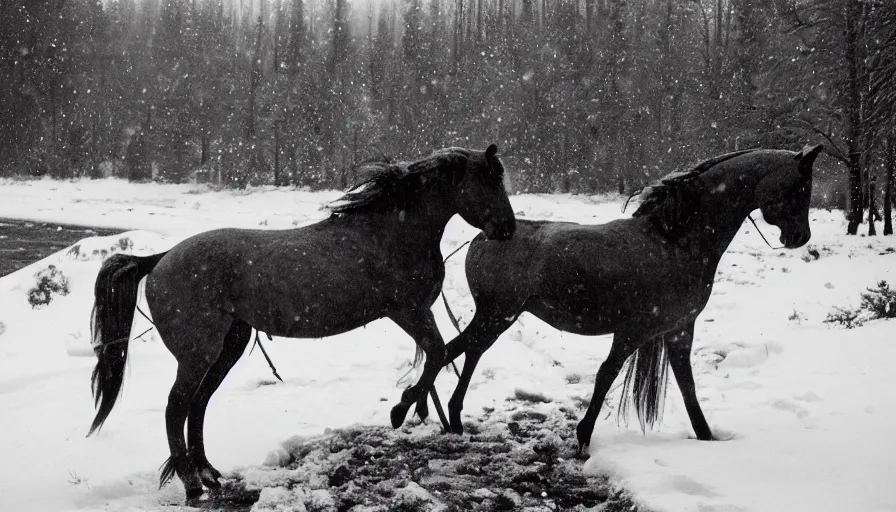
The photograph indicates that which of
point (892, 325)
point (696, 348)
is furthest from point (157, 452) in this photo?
point (892, 325)

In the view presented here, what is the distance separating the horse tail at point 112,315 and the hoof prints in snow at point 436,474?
105 cm

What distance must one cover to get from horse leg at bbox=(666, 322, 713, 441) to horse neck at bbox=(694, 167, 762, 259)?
0.64 m

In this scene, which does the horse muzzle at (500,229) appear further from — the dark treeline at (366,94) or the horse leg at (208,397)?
the dark treeline at (366,94)

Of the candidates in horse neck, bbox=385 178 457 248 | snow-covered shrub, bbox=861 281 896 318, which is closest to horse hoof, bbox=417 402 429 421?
horse neck, bbox=385 178 457 248

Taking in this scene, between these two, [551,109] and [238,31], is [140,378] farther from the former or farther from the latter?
[238,31]

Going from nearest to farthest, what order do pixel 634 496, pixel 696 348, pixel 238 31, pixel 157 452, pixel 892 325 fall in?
1. pixel 634 496
2. pixel 157 452
3. pixel 892 325
4. pixel 696 348
5. pixel 238 31

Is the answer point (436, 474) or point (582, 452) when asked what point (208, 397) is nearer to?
point (436, 474)

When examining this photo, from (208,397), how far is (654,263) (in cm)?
309

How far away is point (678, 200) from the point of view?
14.2 ft

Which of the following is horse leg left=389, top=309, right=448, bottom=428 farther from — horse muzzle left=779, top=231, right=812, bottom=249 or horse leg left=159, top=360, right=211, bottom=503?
horse muzzle left=779, top=231, right=812, bottom=249

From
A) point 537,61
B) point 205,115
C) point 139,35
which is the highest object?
point 139,35

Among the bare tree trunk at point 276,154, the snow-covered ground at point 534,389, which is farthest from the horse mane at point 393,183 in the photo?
the bare tree trunk at point 276,154

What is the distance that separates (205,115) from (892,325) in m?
37.7

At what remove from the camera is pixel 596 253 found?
170 inches
